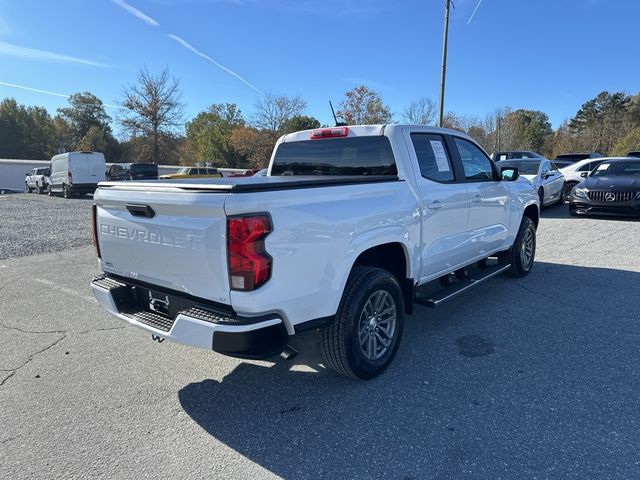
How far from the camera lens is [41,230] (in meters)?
11.9

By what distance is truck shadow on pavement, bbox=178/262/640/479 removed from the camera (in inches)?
98.3

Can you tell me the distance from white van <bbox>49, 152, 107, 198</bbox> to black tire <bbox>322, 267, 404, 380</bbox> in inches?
955

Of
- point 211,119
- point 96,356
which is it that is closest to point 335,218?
point 96,356

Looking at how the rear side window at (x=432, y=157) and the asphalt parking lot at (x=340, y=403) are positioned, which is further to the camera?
the rear side window at (x=432, y=157)

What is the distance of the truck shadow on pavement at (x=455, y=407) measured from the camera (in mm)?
2498

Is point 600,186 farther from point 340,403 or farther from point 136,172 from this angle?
point 136,172

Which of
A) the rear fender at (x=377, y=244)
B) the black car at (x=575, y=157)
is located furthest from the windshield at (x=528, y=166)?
the black car at (x=575, y=157)

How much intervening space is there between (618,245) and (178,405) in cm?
866

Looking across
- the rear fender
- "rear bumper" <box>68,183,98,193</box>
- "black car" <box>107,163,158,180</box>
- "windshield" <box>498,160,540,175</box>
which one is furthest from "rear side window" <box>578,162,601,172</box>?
"rear bumper" <box>68,183,98,193</box>

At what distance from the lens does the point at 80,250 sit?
9117 millimetres

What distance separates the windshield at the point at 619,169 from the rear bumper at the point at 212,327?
12692 mm

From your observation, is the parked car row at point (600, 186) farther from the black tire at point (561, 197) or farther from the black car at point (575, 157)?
the black car at point (575, 157)

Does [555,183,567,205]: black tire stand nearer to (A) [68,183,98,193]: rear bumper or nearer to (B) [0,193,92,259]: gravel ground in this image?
(B) [0,193,92,259]: gravel ground

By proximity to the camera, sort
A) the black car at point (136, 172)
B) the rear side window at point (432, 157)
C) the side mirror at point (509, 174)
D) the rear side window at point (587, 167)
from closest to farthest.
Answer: the rear side window at point (432, 157)
the side mirror at point (509, 174)
the rear side window at point (587, 167)
the black car at point (136, 172)
